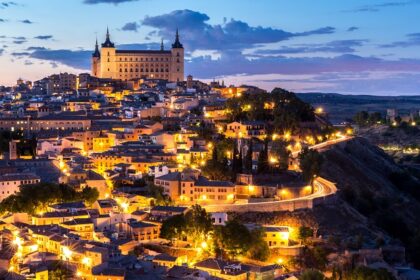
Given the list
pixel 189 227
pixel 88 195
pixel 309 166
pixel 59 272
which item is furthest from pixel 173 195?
pixel 59 272

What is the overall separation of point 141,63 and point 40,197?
169 ft

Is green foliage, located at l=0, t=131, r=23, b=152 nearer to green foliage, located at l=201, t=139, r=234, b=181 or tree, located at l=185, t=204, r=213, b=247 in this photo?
green foliage, located at l=201, t=139, r=234, b=181

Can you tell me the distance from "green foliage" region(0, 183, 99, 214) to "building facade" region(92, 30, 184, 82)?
49160 millimetres

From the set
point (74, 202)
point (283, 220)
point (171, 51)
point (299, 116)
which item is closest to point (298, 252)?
point (283, 220)

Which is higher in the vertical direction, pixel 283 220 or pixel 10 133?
pixel 10 133

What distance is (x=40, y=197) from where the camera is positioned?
31.9 m

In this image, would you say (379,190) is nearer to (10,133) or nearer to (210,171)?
(210,171)

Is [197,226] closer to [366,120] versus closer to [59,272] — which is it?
[59,272]

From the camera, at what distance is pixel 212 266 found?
25562 mm

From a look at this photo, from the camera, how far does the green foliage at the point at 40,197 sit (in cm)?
3158

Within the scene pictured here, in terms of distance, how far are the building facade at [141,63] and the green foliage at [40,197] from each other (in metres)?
49.2

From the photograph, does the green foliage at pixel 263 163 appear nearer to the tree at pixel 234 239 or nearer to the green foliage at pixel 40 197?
the tree at pixel 234 239

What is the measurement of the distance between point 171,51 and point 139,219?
177ft

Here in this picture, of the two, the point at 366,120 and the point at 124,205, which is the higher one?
the point at 366,120
